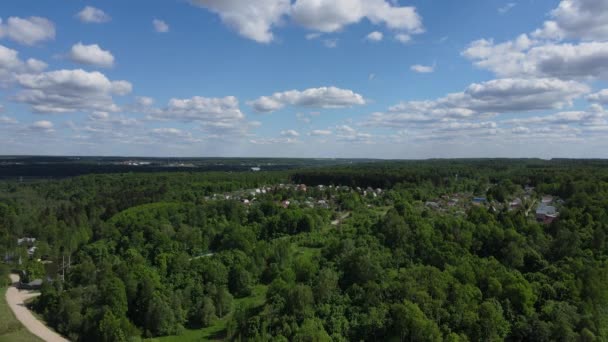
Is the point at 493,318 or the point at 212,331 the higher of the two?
the point at 493,318

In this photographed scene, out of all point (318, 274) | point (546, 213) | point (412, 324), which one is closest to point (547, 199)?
point (546, 213)

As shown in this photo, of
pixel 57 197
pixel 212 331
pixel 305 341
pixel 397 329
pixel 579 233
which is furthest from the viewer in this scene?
pixel 57 197

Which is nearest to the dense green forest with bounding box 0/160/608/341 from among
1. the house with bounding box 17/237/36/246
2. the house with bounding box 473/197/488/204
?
the house with bounding box 17/237/36/246

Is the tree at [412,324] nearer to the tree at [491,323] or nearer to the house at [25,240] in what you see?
the tree at [491,323]

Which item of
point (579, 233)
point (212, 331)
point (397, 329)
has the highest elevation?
point (579, 233)

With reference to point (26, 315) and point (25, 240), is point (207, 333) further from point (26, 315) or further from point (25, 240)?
point (25, 240)

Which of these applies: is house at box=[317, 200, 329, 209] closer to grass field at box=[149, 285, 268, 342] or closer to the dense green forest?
the dense green forest

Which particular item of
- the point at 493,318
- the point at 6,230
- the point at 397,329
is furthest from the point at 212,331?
the point at 6,230

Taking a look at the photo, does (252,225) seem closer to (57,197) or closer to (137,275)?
(137,275)

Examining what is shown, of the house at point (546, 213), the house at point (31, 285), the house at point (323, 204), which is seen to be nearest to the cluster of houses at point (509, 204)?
the house at point (546, 213)
